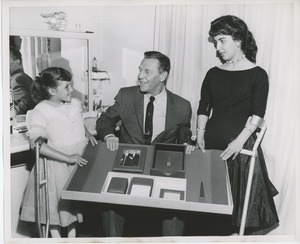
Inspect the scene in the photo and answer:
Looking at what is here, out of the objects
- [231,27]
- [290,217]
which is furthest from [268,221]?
[231,27]

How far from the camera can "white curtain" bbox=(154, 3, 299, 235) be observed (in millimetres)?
1396

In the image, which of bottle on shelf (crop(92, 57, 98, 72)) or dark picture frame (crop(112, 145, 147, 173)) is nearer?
dark picture frame (crop(112, 145, 147, 173))

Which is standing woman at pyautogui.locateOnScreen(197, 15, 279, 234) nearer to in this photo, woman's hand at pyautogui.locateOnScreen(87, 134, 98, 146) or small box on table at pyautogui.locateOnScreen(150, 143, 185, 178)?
small box on table at pyautogui.locateOnScreen(150, 143, 185, 178)

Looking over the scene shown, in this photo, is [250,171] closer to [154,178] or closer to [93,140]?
[154,178]

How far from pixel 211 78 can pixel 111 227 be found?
0.78 m

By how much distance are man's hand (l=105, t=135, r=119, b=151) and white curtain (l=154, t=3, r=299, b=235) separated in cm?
34

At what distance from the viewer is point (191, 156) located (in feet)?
4.61

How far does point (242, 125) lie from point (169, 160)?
1.16 feet

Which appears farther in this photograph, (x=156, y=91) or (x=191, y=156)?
(x=156, y=91)

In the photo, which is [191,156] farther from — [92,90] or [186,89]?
[92,90]

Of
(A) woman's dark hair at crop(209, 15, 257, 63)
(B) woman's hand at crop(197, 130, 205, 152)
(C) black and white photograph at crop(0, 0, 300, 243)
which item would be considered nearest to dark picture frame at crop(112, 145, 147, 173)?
(C) black and white photograph at crop(0, 0, 300, 243)

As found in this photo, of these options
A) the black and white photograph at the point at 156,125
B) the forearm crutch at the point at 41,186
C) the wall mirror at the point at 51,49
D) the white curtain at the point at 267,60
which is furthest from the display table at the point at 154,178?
the wall mirror at the point at 51,49

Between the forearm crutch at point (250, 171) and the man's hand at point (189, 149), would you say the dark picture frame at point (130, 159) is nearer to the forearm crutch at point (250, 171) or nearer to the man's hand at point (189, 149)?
the man's hand at point (189, 149)

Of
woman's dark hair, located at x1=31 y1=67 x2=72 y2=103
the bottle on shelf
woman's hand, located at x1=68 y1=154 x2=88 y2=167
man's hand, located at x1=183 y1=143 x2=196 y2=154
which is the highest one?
the bottle on shelf
